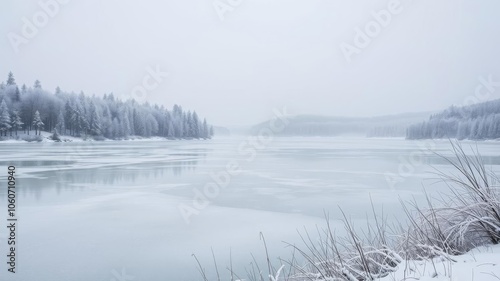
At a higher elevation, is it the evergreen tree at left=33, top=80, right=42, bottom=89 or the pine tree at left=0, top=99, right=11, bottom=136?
the evergreen tree at left=33, top=80, right=42, bottom=89

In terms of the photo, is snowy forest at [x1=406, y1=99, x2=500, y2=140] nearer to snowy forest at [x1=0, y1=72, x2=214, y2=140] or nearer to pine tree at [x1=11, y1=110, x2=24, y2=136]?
snowy forest at [x1=0, y1=72, x2=214, y2=140]

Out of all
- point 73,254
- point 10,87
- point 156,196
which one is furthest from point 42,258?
point 10,87

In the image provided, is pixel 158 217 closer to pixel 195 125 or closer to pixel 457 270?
pixel 457 270

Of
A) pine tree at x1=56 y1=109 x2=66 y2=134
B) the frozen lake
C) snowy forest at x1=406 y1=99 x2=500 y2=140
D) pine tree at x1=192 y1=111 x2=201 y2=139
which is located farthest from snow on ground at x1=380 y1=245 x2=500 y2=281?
pine tree at x1=192 y1=111 x2=201 y2=139

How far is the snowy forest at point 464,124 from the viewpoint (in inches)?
2813

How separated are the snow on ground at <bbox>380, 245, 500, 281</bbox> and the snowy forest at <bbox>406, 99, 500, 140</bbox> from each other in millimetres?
74164

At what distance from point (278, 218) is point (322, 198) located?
2.57m

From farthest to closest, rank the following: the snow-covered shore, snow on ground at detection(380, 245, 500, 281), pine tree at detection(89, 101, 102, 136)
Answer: pine tree at detection(89, 101, 102, 136) < the snow-covered shore < snow on ground at detection(380, 245, 500, 281)

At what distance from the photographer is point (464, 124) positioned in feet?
275

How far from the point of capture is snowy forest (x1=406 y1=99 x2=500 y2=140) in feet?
234

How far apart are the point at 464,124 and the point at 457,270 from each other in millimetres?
95112

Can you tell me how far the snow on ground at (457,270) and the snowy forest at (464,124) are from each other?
74.2 m

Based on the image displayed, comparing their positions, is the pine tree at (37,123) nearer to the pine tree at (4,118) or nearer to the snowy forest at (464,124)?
Result: the pine tree at (4,118)

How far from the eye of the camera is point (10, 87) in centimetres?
6400
